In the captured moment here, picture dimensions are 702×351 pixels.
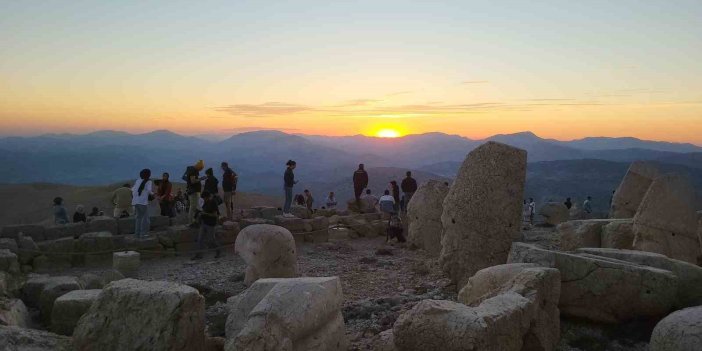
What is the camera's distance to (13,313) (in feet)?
21.8

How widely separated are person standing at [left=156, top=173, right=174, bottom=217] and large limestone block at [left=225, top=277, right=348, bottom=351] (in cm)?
936

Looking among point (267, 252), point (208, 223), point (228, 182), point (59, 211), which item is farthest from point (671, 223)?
point (59, 211)

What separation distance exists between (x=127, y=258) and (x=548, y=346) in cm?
808

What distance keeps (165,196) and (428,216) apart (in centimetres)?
716

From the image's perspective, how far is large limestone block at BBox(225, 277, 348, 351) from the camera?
438cm

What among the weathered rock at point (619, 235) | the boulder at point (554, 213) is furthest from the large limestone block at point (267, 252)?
the boulder at point (554, 213)

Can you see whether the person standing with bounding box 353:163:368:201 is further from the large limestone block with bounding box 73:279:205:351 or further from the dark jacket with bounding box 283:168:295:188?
the large limestone block with bounding box 73:279:205:351

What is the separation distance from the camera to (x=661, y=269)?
6.83 metres

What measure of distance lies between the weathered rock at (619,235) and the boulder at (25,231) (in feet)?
41.4

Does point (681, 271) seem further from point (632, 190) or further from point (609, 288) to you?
point (632, 190)

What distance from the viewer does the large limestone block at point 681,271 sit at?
6662 millimetres

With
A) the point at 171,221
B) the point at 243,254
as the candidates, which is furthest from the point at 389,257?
the point at 171,221

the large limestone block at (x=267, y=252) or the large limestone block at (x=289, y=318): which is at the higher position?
the large limestone block at (x=289, y=318)

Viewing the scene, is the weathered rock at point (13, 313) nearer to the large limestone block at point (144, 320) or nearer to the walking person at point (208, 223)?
the large limestone block at point (144, 320)
